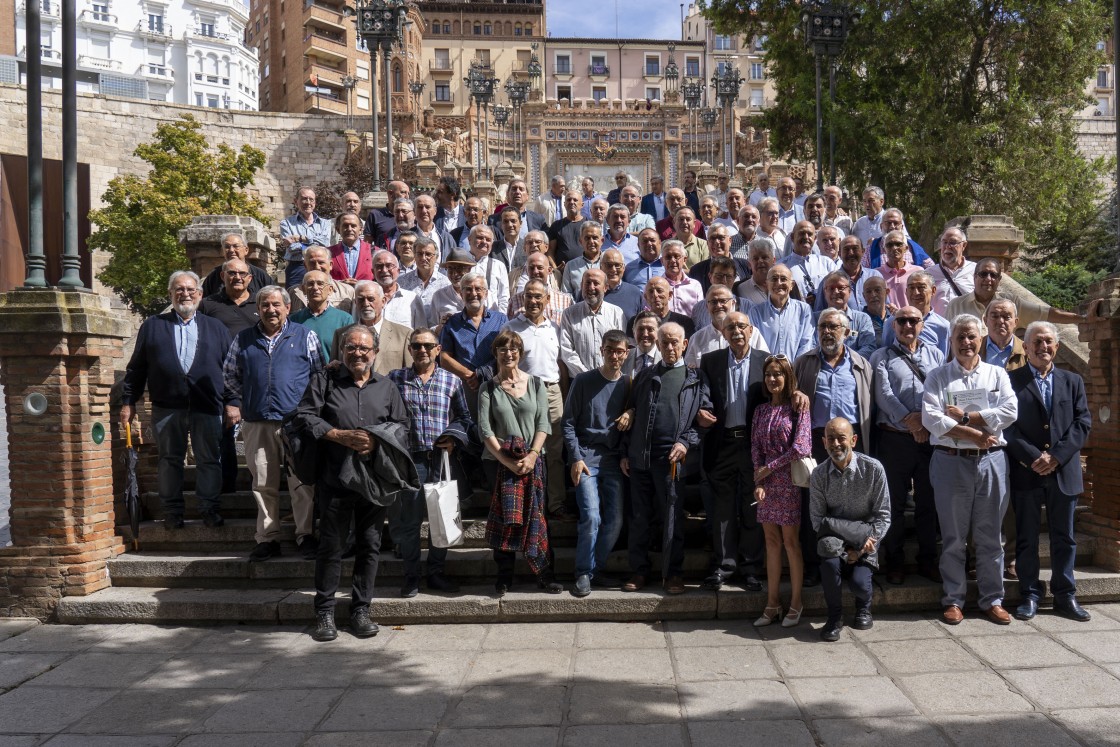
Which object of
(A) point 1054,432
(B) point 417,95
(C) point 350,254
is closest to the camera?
(A) point 1054,432

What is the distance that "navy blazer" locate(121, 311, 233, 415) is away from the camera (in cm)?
631

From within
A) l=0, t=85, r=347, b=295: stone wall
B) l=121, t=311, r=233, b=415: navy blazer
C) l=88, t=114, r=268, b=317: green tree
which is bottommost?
l=121, t=311, r=233, b=415: navy blazer

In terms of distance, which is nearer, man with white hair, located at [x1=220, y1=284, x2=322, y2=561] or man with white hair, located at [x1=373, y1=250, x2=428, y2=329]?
man with white hair, located at [x1=220, y1=284, x2=322, y2=561]

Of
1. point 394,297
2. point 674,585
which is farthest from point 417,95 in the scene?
point 674,585

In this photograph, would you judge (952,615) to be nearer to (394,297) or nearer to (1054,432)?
(1054,432)

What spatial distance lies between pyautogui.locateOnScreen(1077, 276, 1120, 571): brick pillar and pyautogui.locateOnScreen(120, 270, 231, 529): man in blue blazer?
653 cm

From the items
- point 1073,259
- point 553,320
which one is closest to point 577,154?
point 1073,259

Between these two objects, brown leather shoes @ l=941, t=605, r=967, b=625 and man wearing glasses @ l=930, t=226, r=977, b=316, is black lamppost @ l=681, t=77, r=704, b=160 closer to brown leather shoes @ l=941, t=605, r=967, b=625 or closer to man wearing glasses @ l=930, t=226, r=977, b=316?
man wearing glasses @ l=930, t=226, r=977, b=316

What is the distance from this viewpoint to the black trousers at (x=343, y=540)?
5426 mm

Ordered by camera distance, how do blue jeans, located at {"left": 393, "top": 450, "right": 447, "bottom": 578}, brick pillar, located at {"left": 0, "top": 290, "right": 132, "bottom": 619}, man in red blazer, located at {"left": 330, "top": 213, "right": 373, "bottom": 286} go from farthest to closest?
man in red blazer, located at {"left": 330, "top": 213, "right": 373, "bottom": 286} → brick pillar, located at {"left": 0, "top": 290, "right": 132, "bottom": 619} → blue jeans, located at {"left": 393, "top": 450, "right": 447, "bottom": 578}

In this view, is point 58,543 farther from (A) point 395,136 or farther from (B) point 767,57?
(A) point 395,136

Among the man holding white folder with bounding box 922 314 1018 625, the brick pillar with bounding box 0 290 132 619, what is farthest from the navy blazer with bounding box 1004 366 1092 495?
the brick pillar with bounding box 0 290 132 619

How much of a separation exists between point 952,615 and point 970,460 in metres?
0.99

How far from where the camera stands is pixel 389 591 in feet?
19.6
